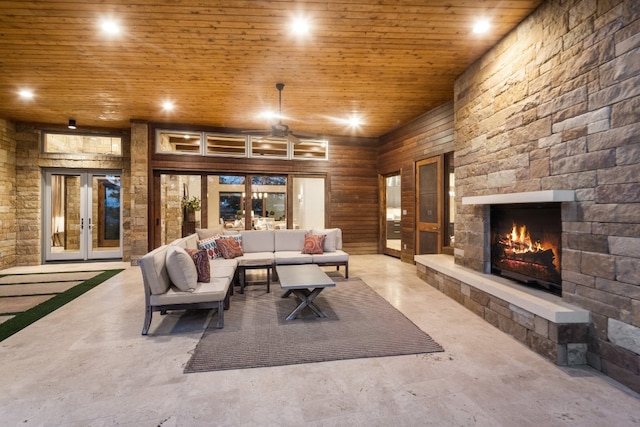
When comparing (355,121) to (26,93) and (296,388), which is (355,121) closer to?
(296,388)

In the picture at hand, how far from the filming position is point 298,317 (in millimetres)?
3402

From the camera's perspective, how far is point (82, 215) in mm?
6977

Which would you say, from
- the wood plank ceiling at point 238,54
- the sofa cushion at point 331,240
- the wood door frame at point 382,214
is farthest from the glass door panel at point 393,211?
the wood plank ceiling at point 238,54

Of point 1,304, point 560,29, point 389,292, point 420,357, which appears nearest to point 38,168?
point 1,304

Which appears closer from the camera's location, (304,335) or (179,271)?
(304,335)

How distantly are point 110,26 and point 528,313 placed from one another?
5101 mm

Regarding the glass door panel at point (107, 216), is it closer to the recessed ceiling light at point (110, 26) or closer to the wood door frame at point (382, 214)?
the recessed ceiling light at point (110, 26)

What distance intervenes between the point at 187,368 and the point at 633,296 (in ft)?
11.0

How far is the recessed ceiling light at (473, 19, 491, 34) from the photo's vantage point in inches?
123

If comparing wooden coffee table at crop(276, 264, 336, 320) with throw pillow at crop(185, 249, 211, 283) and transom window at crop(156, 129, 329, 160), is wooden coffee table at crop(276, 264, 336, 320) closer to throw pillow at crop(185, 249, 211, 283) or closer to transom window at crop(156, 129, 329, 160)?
throw pillow at crop(185, 249, 211, 283)

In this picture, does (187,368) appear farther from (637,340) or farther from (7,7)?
(7,7)

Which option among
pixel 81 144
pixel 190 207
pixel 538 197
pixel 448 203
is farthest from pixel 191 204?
pixel 538 197

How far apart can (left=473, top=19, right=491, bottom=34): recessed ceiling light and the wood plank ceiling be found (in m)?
0.06

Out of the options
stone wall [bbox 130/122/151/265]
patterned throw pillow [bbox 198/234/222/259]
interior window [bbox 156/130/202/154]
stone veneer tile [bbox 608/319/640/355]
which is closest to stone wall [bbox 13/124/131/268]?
stone wall [bbox 130/122/151/265]
